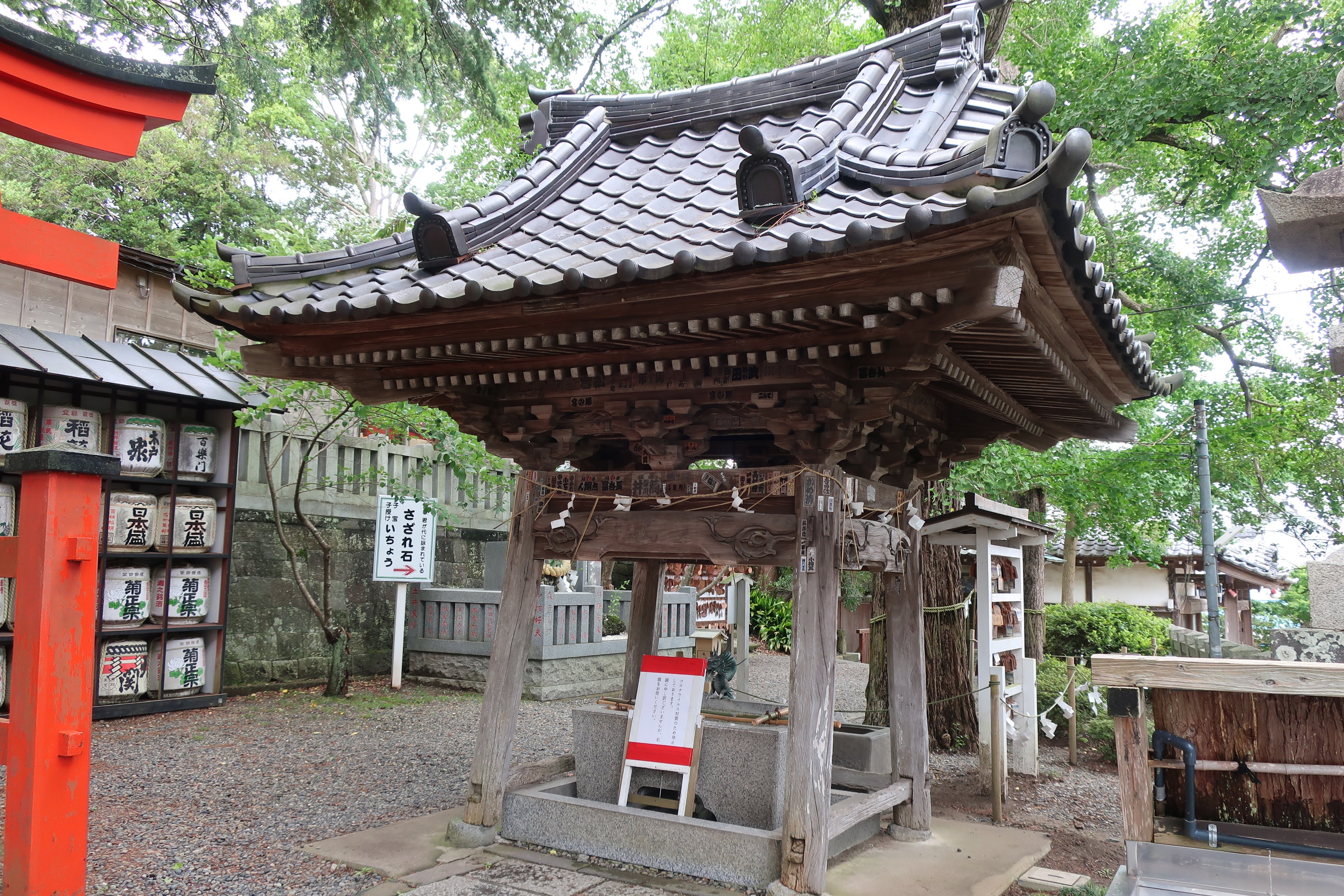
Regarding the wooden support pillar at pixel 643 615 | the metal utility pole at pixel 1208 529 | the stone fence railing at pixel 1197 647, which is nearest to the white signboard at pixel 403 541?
the wooden support pillar at pixel 643 615

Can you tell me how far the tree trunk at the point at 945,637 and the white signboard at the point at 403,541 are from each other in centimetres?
616

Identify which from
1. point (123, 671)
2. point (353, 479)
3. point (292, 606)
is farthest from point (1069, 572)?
point (123, 671)

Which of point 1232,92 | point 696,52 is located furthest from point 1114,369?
point 696,52

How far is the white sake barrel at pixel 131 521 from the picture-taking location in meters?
8.52

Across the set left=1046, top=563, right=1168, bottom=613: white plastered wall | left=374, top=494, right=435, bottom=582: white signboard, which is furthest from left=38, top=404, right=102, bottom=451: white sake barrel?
left=1046, top=563, right=1168, bottom=613: white plastered wall

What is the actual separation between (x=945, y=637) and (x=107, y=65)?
8.20 metres

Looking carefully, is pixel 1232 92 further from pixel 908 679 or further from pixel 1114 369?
pixel 908 679

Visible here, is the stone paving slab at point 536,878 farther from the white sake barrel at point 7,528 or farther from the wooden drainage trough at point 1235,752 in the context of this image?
the white sake barrel at point 7,528

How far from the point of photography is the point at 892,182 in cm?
393

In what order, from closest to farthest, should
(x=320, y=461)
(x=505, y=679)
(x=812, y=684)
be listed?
(x=812, y=684) → (x=505, y=679) → (x=320, y=461)

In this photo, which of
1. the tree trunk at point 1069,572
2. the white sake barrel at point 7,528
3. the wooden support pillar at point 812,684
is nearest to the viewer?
the wooden support pillar at point 812,684

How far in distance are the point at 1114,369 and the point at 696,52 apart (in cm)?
1322

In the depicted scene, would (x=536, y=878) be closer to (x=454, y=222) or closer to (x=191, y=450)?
(x=454, y=222)

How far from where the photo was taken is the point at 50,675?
343 centimetres
